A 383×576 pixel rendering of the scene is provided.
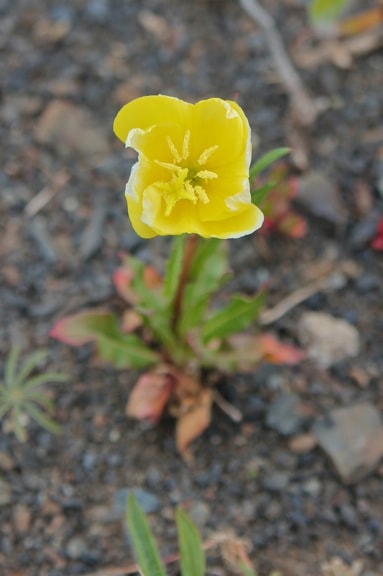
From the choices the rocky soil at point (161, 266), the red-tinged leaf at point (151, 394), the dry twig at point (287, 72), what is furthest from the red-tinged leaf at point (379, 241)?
the red-tinged leaf at point (151, 394)

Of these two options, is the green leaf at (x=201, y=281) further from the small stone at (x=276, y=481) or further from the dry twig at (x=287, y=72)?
the dry twig at (x=287, y=72)

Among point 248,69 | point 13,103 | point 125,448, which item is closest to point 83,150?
point 13,103

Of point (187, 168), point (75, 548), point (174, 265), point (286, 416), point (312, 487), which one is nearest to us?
point (187, 168)

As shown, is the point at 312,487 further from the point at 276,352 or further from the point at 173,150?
the point at 173,150

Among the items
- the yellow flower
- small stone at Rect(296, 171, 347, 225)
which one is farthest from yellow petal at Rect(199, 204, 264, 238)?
small stone at Rect(296, 171, 347, 225)

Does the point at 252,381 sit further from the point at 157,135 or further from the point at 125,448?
the point at 157,135

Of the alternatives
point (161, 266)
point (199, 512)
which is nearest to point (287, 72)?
point (161, 266)

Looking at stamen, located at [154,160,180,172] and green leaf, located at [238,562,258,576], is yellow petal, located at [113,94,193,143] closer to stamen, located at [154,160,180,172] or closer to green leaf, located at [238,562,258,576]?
stamen, located at [154,160,180,172]
